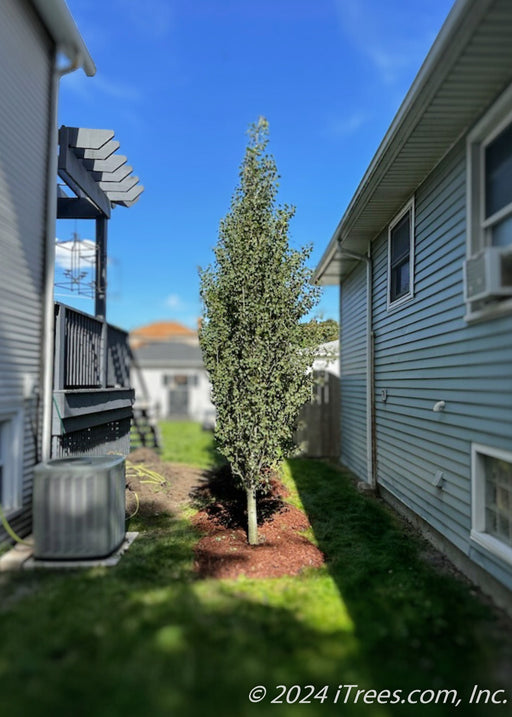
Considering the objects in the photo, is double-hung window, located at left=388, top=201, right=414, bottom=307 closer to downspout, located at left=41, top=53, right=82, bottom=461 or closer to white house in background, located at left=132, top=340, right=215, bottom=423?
downspout, located at left=41, top=53, right=82, bottom=461

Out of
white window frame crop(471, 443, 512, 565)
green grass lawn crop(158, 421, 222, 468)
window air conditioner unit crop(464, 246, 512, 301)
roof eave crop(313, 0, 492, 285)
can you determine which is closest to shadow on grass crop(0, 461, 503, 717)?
white window frame crop(471, 443, 512, 565)

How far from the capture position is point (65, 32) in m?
5.18

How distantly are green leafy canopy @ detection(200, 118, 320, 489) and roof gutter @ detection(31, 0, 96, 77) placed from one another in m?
2.35

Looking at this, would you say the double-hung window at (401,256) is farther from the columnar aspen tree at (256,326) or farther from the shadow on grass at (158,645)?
the shadow on grass at (158,645)

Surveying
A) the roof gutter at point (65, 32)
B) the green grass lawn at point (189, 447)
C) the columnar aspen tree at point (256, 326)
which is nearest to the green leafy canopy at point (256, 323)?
the columnar aspen tree at point (256, 326)

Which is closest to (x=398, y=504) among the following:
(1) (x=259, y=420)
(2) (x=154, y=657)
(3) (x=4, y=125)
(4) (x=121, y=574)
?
(1) (x=259, y=420)

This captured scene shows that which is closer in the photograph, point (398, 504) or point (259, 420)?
point (259, 420)

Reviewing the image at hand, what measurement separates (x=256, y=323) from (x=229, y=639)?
3.01m

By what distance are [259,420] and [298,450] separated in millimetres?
896

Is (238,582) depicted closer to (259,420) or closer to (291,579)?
(291,579)

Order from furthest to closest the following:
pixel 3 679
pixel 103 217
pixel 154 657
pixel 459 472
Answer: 1. pixel 103 217
2. pixel 459 472
3. pixel 154 657
4. pixel 3 679

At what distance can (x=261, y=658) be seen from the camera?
2.59 metres

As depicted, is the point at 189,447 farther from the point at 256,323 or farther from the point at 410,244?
the point at 410,244

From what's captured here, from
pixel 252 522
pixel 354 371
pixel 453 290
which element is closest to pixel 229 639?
pixel 252 522
